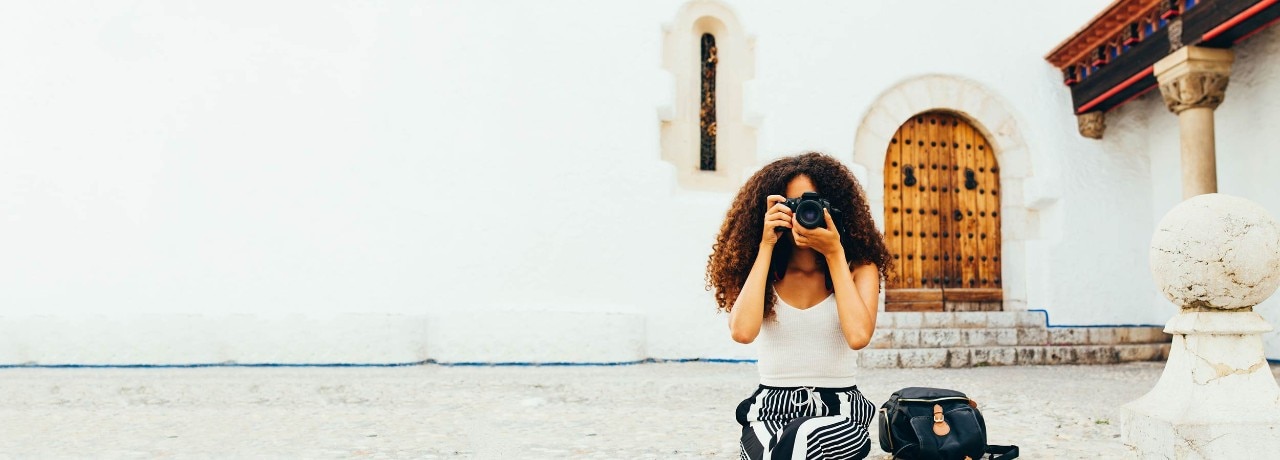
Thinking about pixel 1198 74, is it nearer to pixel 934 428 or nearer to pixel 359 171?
pixel 934 428

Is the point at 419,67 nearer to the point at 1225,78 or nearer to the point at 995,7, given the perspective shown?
the point at 995,7

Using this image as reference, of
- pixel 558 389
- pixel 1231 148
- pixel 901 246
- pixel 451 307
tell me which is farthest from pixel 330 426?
pixel 1231 148

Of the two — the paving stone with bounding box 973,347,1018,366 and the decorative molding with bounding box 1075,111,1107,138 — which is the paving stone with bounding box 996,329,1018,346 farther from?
the decorative molding with bounding box 1075,111,1107,138

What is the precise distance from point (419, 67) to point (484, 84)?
1.75ft

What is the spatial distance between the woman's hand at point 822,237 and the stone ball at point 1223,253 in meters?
1.21

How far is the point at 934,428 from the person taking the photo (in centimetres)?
276

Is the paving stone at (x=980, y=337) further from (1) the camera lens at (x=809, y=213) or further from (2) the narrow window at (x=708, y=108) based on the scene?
(1) the camera lens at (x=809, y=213)

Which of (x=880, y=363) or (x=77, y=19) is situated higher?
(x=77, y=19)

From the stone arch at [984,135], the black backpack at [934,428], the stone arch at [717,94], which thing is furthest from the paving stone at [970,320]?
the black backpack at [934,428]

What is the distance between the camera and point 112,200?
660cm

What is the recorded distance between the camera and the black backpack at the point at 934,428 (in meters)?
2.72

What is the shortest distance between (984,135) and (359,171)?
5439mm

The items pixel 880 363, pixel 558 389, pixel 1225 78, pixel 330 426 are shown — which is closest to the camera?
pixel 330 426

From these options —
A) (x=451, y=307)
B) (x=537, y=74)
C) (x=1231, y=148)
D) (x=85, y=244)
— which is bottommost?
(x=451, y=307)
